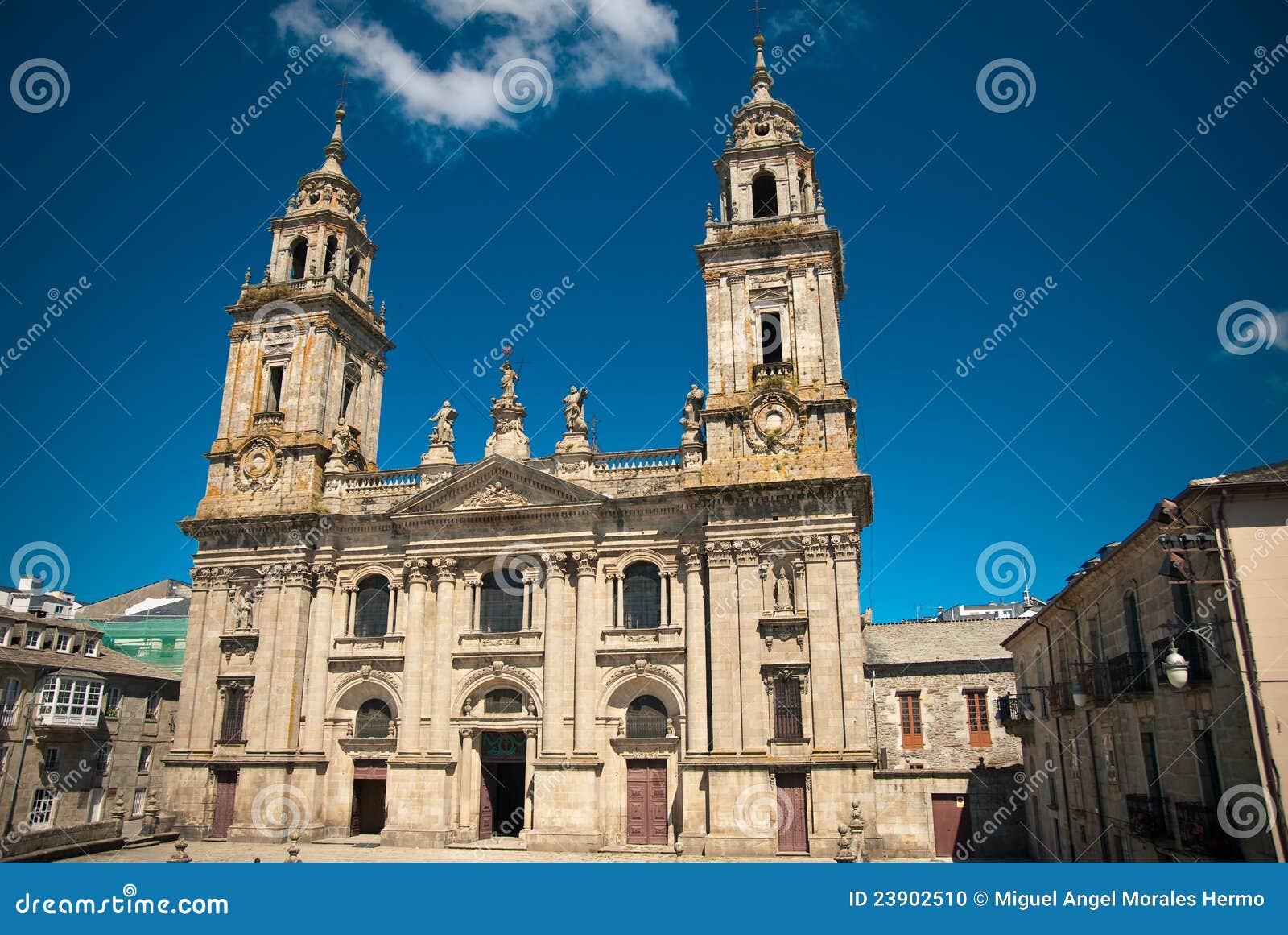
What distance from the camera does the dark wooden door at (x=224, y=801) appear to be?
34562 millimetres

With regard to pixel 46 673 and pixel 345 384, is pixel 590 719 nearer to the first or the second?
pixel 345 384

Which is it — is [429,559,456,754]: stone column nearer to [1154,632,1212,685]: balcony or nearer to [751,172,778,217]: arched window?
[751,172,778,217]: arched window

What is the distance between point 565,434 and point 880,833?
59.2 ft

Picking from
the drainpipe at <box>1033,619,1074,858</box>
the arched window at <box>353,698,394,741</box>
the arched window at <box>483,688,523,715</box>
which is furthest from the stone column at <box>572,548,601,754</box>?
the drainpipe at <box>1033,619,1074,858</box>

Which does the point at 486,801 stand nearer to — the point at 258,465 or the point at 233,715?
the point at 233,715

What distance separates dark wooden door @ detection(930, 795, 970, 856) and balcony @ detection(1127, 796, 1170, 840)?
14398mm

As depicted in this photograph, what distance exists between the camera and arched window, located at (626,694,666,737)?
1303 inches

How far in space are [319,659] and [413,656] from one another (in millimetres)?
4065

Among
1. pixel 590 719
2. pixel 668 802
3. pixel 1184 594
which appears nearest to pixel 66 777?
pixel 590 719

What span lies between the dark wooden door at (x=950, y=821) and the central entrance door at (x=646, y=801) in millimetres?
10774

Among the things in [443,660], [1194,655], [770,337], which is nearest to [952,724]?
[770,337]

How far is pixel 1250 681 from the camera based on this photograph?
16750mm

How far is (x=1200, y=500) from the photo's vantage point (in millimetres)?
18062

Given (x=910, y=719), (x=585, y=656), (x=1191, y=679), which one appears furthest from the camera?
(x=910, y=719)
